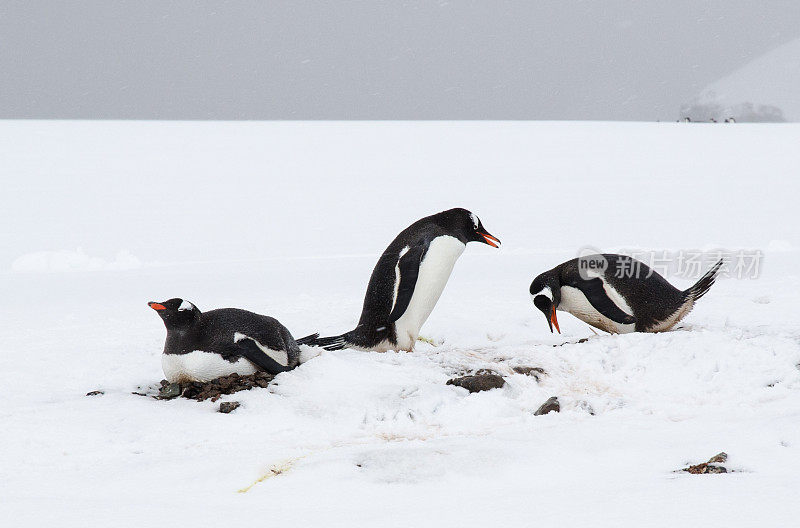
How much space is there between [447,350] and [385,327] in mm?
321

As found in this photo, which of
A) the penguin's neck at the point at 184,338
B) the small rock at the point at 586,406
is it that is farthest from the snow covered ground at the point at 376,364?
the penguin's neck at the point at 184,338

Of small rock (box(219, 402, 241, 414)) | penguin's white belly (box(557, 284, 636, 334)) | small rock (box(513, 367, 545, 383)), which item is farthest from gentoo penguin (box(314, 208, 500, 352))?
small rock (box(219, 402, 241, 414))

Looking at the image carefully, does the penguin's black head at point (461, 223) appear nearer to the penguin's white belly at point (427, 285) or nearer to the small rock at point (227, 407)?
the penguin's white belly at point (427, 285)

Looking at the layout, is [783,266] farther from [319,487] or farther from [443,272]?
[319,487]

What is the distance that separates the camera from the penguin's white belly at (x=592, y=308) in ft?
12.5

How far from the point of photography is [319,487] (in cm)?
206

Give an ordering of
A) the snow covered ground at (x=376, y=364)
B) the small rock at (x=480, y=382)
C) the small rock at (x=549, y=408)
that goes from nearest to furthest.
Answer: the snow covered ground at (x=376, y=364), the small rock at (x=549, y=408), the small rock at (x=480, y=382)

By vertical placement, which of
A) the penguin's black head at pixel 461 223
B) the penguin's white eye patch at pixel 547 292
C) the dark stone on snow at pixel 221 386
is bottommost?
the dark stone on snow at pixel 221 386

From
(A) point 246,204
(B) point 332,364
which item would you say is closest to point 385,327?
(B) point 332,364

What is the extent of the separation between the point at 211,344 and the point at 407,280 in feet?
3.33

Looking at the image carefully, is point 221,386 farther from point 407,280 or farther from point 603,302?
point 603,302

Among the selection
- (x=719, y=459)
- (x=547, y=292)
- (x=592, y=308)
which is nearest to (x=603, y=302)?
(x=592, y=308)

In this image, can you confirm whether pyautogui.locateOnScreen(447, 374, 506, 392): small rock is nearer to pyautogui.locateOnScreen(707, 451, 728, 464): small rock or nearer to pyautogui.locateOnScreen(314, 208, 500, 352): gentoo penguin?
pyautogui.locateOnScreen(314, 208, 500, 352): gentoo penguin

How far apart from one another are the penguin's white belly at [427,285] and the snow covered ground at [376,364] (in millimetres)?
182
